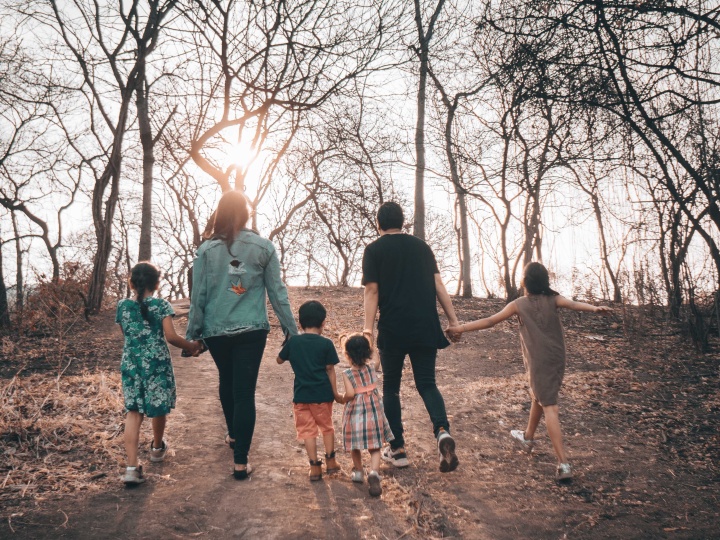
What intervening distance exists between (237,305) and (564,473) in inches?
109

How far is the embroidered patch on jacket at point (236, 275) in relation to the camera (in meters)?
3.95

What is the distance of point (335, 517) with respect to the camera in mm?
3225

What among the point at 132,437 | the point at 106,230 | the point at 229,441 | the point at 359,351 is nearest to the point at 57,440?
the point at 132,437

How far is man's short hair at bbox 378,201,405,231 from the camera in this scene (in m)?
4.35

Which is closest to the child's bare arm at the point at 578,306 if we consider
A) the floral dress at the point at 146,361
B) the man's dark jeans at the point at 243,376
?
the man's dark jeans at the point at 243,376

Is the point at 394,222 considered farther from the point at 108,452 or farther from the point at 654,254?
the point at 654,254

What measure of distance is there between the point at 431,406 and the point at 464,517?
855 mm

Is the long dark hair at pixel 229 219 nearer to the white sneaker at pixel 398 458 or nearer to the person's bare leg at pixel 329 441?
the person's bare leg at pixel 329 441

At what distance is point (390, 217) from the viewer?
14.3 ft

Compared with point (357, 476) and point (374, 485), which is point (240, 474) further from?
point (374, 485)

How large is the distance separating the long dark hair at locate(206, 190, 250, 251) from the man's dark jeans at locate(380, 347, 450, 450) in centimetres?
150

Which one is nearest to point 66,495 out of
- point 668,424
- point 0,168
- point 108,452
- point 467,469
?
point 108,452

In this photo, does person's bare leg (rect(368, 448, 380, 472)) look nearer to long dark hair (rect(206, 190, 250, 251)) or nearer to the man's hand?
the man's hand

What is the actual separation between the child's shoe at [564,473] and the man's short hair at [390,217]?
7.41 ft
